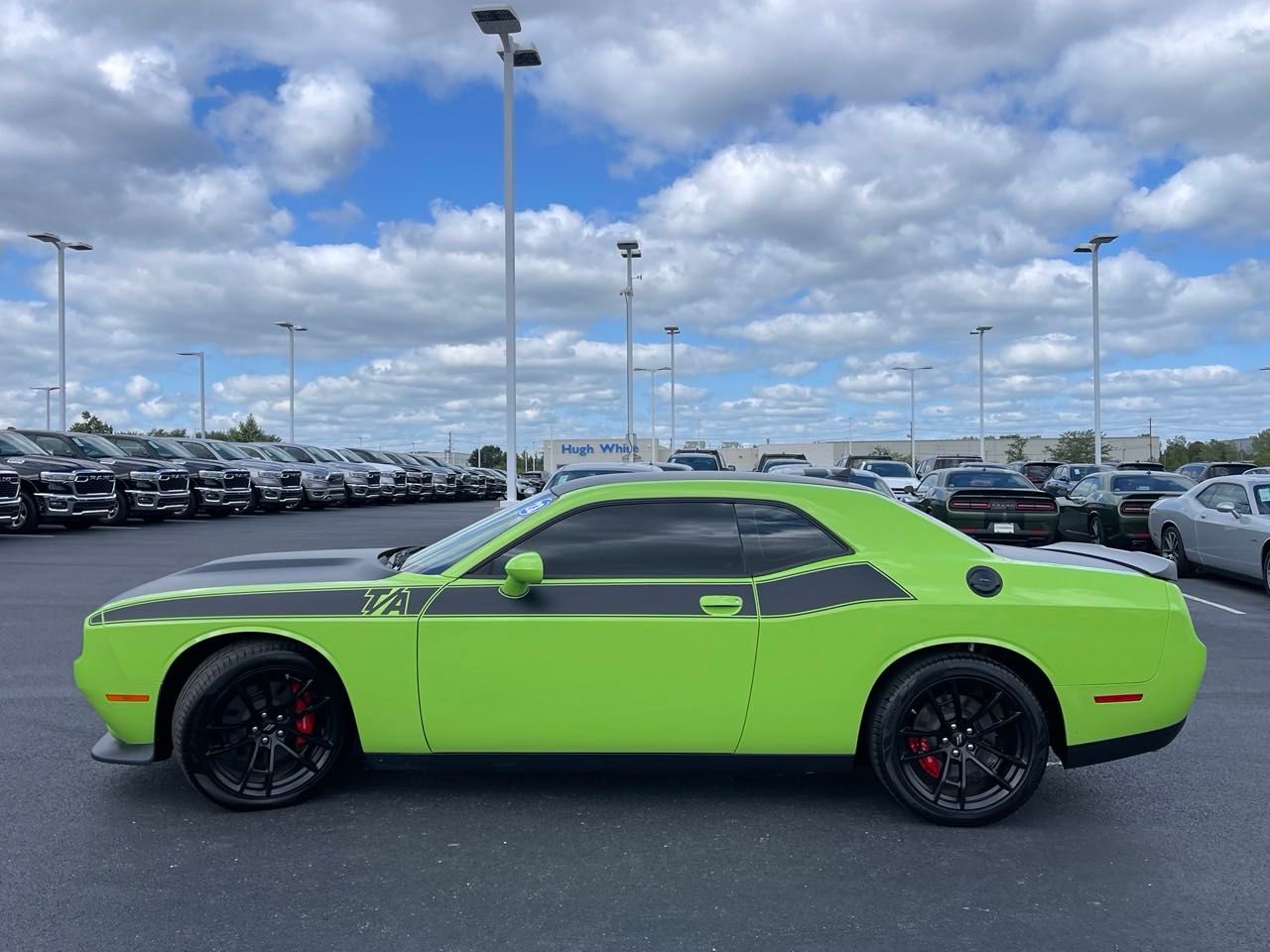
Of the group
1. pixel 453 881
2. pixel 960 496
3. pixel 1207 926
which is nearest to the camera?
pixel 1207 926

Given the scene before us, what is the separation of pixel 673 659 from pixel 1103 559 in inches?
91.7

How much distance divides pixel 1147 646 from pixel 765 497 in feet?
5.65

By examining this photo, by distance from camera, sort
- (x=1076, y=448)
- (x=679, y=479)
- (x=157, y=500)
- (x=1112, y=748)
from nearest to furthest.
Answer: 1. (x=1112, y=748)
2. (x=679, y=479)
3. (x=157, y=500)
4. (x=1076, y=448)

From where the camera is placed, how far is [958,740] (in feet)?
14.3

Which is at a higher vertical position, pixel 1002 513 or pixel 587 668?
pixel 1002 513

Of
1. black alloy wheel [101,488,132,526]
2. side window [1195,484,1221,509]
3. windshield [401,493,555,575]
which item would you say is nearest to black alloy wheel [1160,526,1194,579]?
side window [1195,484,1221,509]

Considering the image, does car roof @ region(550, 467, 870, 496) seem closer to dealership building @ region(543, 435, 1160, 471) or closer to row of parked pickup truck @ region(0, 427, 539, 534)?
row of parked pickup truck @ region(0, 427, 539, 534)

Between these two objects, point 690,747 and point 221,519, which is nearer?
point 690,747

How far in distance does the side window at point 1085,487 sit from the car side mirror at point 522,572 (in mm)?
15636

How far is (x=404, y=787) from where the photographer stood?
4777 millimetres

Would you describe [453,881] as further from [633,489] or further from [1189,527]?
[1189,527]

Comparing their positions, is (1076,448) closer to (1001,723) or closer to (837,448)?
(837,448)

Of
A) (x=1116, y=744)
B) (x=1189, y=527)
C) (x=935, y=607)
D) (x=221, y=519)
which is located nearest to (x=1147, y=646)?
(x=1116, y=744)

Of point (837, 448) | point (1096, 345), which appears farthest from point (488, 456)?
point (1096, 345)
